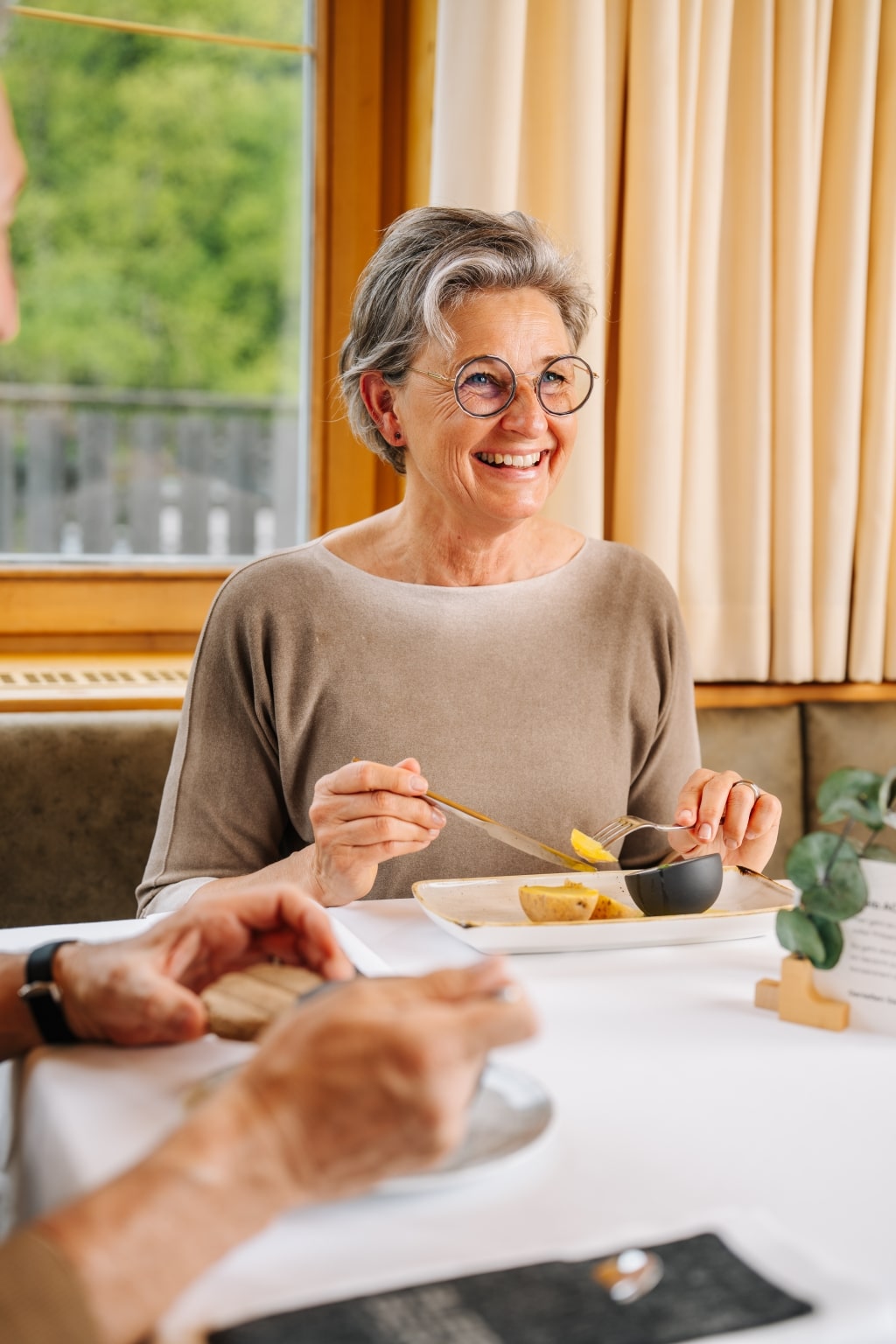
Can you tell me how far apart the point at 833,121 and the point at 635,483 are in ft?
2.46

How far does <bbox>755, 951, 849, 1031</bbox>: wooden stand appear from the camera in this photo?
98 cm

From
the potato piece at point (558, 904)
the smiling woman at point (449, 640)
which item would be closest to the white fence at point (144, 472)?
the smiling woman at point (449, 640)

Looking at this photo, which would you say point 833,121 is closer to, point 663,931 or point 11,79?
→ point 11,79

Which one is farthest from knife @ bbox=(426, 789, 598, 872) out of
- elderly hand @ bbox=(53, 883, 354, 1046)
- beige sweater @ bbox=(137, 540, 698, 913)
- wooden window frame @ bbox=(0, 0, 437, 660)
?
wooden window frame @ bbox=(0, 0, 437, 660)

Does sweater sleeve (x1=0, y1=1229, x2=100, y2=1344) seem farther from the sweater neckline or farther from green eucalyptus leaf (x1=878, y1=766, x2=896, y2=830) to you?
the sweater neckline

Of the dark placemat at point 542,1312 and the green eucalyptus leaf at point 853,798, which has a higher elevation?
the green eucalyptus leaf at point 853,798

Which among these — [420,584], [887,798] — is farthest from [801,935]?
[420,584]

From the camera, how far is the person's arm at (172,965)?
2.89 feet

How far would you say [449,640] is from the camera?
1.65 metres

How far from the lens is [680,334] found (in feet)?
7.25

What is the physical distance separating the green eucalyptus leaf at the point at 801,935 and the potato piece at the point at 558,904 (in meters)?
0.21

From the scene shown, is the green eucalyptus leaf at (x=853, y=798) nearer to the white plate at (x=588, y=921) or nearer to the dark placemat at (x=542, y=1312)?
the white plate at (x=588, y=921)

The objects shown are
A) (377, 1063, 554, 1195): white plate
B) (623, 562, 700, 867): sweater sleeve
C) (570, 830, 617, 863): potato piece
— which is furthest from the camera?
(623, 562, 700, 867): sweater sleeve

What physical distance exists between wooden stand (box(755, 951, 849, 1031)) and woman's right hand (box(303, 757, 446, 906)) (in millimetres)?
377
